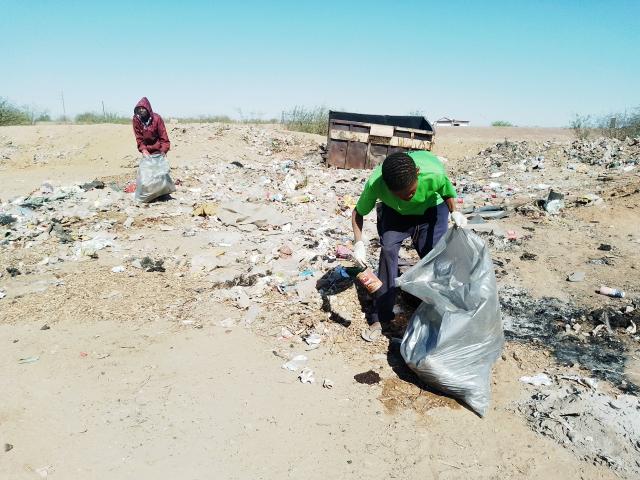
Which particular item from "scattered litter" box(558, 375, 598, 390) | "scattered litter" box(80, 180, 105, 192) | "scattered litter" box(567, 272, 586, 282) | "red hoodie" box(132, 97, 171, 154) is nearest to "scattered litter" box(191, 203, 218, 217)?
"red hoodie" box(132, 97, 171, 154)

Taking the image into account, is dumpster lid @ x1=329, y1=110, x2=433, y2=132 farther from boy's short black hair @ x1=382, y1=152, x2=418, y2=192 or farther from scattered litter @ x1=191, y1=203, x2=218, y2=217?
boy's short black hair @ x1=382, y1=152, x2=418, y2=192

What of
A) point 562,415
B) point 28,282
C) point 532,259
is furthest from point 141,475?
point 532,259

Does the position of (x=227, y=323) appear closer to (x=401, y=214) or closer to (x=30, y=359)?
(x=30, y=359)

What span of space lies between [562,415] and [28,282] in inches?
171

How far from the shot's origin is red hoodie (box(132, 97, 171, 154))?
6246 millimetres

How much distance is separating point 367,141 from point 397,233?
6470 millimetres

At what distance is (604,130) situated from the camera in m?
12.6

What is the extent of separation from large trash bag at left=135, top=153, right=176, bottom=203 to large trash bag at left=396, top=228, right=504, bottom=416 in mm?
4604

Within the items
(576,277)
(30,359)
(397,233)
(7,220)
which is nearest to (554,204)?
(576,277)

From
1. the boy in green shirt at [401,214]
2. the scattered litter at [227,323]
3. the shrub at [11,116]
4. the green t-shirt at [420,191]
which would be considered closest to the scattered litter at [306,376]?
the boy in green shirt at [401,214]

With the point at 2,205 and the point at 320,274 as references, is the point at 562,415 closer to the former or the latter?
the point at 320,274

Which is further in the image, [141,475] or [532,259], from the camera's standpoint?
[532,259]

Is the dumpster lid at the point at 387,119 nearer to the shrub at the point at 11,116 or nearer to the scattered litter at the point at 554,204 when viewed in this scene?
the scattered litter at the point at 554,204

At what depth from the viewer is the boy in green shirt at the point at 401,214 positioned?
9.41ft
